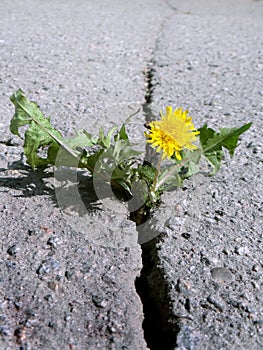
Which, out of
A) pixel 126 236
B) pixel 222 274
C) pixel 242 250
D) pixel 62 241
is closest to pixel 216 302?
pixel 222 274

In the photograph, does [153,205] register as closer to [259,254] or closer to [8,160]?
[259,254]

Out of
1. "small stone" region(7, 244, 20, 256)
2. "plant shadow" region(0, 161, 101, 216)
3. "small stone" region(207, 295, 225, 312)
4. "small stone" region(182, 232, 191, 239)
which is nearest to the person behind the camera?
"small stone" region(207, 295, 225, 312)

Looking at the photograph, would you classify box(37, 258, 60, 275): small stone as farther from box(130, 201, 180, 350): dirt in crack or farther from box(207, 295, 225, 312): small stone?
box(207, 295, 225, 312): small stone

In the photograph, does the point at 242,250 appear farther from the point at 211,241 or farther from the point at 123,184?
the point at 123,184

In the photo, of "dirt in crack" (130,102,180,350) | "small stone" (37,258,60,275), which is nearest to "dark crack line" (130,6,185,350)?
"dirt in crack" (130,102,180,350)

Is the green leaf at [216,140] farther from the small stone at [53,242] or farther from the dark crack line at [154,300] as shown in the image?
the small stone at [53,242]

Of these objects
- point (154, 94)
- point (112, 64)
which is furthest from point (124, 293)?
point (112, 64)

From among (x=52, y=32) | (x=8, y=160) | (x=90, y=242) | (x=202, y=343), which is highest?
(x=202, y=343)
